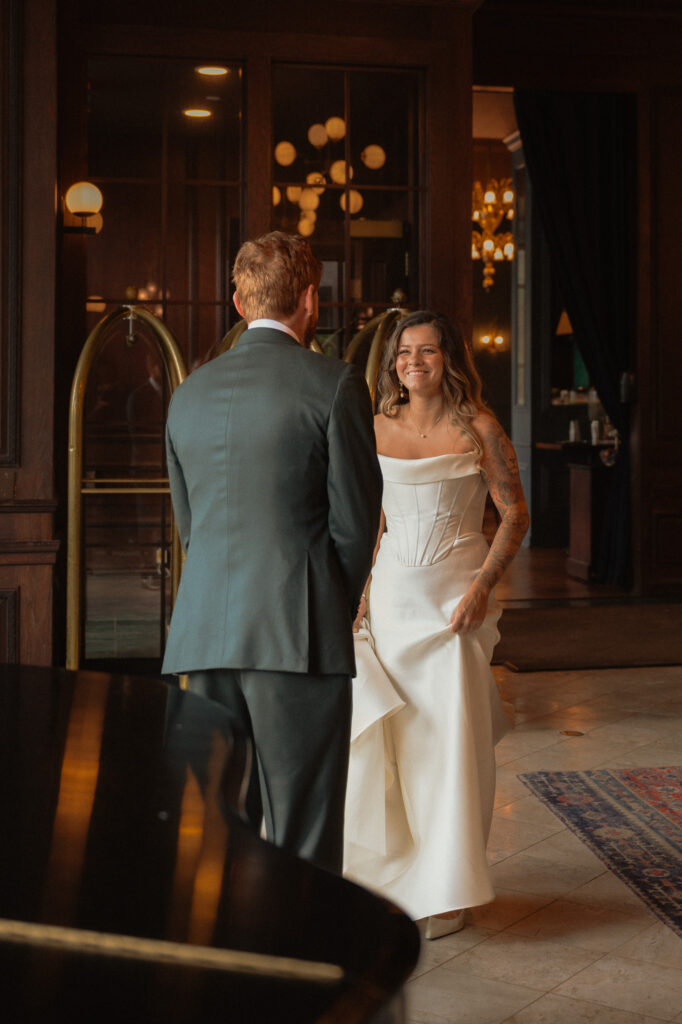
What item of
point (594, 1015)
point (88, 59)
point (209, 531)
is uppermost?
point (88, 59)

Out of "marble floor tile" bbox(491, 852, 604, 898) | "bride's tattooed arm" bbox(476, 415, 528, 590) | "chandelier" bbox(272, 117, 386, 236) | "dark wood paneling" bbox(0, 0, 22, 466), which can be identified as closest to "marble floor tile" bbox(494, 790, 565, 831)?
"marble floor tile" bbox(491, 852, 604, 898)

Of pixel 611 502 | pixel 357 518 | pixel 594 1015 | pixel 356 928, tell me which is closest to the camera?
pixel 356 928

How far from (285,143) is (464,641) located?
3.83m

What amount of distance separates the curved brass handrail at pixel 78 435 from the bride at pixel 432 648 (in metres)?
1.76

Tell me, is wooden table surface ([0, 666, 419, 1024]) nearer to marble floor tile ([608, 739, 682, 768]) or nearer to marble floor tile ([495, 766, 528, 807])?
marble floor tile ([495, 766, 528, 807])

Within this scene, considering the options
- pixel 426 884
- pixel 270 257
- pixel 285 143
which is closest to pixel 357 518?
pixel 270 257

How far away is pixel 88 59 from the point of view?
5941 millimetres

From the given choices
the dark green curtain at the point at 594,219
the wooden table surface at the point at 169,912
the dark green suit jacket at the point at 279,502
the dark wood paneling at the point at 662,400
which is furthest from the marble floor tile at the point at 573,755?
the wooden table surface at the point at 169,912

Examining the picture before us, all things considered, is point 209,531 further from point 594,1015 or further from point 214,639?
point 594,1015

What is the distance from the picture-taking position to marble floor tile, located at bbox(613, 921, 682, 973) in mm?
2910

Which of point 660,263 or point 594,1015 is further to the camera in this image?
point 660,263

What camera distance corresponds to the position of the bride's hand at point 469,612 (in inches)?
122

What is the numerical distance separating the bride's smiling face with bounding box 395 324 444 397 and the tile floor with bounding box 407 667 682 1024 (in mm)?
1463

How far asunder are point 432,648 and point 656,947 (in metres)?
0.94
